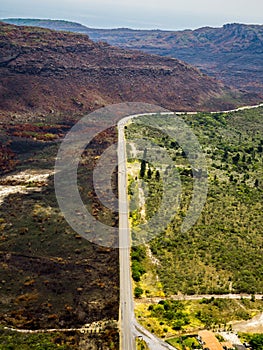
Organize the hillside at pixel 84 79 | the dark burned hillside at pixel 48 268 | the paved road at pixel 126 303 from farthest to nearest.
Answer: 1. the hillside at pixel 84 79
2. the dark burned hillside at pixel 48 268
3. the paved road at pixel 126 303

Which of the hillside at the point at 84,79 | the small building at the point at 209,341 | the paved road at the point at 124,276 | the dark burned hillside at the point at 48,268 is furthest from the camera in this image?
the hillside at the point at 84,79

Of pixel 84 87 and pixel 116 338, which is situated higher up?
pixel 84 87

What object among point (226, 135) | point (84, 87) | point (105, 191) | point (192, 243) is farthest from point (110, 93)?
point (192, 243)

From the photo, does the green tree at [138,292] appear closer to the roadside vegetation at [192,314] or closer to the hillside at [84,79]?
the roadside vegetation at [192,314]

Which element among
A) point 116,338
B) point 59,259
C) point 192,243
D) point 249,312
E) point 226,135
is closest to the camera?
point 116,338

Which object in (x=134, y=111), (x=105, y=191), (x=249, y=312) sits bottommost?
(x=249, y=312)

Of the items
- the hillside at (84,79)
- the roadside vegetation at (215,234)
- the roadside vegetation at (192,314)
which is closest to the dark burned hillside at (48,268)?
the roadside vegetation at (192,314)

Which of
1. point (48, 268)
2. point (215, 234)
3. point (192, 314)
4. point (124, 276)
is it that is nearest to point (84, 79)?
point (215, 234)

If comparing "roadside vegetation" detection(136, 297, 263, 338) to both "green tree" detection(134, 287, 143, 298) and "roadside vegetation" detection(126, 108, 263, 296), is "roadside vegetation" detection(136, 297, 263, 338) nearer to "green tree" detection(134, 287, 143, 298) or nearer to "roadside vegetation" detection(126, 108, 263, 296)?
"green tree" detection(134, 287, 143, 298)

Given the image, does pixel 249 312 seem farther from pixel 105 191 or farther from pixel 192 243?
pixel 105 191
